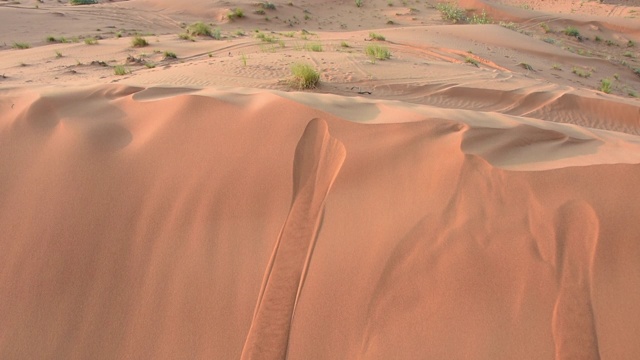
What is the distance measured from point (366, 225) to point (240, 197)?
0.74 metres

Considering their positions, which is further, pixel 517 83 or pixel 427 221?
pixel 517 83

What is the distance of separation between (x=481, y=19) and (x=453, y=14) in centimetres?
125

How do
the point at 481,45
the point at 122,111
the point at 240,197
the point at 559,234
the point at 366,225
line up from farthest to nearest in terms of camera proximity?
the point at 481,45 < the point at 122,111 < the point at 240,197 < the point at 366,225 < the point at 559,234

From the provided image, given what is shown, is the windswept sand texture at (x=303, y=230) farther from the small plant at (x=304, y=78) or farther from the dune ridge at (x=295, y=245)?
the small plant at (x=304, y=78)

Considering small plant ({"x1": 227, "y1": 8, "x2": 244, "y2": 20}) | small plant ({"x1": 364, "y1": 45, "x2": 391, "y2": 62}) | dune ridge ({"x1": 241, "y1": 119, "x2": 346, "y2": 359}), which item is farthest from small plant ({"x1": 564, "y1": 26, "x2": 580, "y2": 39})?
dune ridge ({"x1": 241, "y1": 119, "x2": 346, "y2": 359})

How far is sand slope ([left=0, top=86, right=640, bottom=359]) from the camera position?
6.70ft

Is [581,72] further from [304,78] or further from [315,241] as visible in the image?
[315,241]

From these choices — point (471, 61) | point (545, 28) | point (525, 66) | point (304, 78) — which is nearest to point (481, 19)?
point (545, 28)

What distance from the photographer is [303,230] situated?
93.9 inches

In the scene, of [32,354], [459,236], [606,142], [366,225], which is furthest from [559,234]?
[32,354]

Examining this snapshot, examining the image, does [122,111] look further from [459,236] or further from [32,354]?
[459,236]

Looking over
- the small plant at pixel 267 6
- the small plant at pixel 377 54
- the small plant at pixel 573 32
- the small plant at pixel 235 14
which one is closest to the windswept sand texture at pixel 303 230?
the small plant at pixel 377 54

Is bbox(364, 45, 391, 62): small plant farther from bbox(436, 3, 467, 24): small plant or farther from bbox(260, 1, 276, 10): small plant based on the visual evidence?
bbox(436, 3, 467, 24): small plant

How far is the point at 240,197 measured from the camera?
256 centimetres
